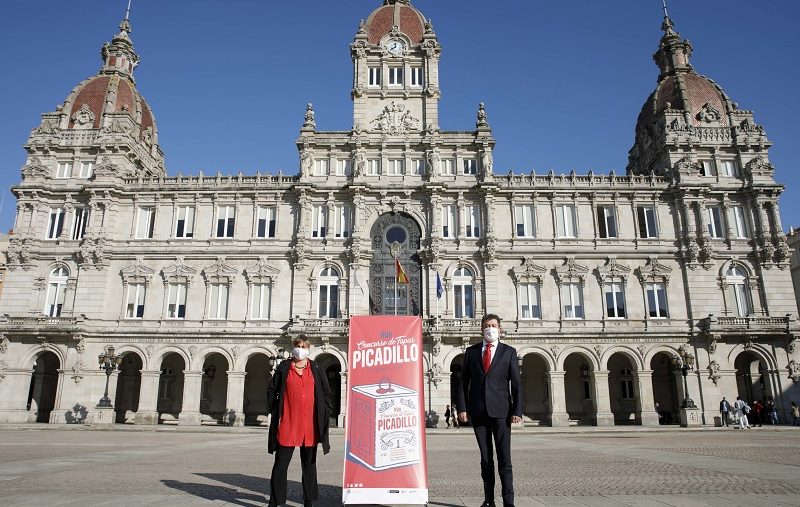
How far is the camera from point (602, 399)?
39.7 meters

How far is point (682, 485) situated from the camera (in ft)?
35.6

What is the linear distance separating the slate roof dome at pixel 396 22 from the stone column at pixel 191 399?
3279 cm

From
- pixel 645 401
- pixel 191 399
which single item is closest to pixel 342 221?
pixel 191 399

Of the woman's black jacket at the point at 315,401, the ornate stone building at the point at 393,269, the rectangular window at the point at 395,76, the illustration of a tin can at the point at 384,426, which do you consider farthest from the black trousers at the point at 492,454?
the rectangular window at the point at 395,76

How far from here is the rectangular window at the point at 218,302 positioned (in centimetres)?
4222

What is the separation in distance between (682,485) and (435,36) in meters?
44.9

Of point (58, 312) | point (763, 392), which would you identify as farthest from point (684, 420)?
point (58, 312)

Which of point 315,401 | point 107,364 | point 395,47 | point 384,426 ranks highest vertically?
point 395,47

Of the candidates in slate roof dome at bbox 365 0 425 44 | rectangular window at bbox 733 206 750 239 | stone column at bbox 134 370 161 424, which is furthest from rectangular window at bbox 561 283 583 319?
stone column at bbox 134 370 161 424

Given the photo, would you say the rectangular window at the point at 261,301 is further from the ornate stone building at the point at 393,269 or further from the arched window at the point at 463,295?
the arched window at the point at 463,295

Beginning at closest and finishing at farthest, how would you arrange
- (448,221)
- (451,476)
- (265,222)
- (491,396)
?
(491,396) → (451,476) → (448,221) → (265,222)

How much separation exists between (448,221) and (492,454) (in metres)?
35.6

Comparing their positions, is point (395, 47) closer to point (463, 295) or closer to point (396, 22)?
point (396, 22)

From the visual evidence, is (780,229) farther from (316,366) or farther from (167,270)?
(167,270)
